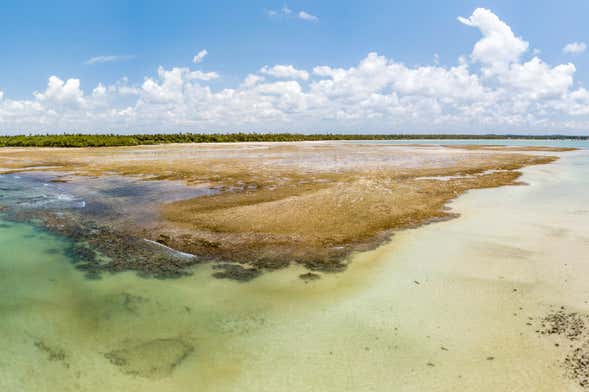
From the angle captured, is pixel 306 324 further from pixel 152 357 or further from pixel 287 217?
pixel 287 217

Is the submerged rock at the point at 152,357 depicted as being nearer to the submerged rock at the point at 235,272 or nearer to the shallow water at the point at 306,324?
the shallow water at the point at 306,324

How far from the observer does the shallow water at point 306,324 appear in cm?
577

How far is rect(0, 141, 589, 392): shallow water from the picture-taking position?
227 inches

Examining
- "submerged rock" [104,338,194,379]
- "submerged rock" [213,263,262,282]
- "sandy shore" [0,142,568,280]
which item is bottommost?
"submerged rock" [104,338,194,379]

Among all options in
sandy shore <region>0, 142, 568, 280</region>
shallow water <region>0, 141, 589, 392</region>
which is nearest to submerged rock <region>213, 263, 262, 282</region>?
sandy shore <region>0, 142, 568, 280</region>

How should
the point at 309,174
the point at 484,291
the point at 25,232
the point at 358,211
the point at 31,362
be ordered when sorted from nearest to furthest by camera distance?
the point at 31,362 < the point at 484,291 < the point at 25,232 < the point at 358,211 < the point at 309,174

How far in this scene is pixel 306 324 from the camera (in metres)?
7.33

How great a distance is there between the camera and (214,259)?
10758mm

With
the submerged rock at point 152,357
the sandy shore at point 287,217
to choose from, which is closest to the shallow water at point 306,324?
the submerged rock at point 152,357

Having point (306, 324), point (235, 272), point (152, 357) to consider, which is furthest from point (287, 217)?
point (152, 357)

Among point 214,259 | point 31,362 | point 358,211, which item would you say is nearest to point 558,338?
point 214,259

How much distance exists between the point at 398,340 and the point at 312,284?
2.75 meters

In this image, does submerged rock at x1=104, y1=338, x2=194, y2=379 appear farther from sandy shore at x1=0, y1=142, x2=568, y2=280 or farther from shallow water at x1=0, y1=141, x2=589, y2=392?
sandy shore at x1=0, y1=142, x2=568, y2=280

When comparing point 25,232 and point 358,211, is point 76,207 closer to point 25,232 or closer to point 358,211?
point 25,232
